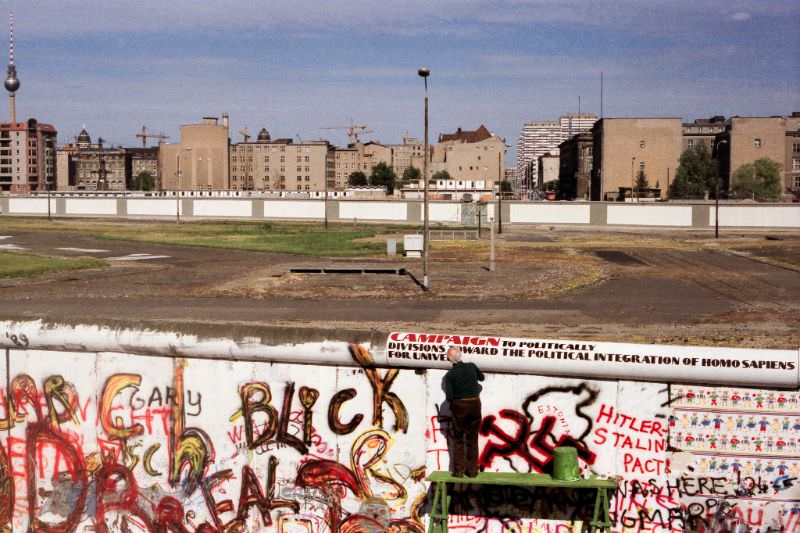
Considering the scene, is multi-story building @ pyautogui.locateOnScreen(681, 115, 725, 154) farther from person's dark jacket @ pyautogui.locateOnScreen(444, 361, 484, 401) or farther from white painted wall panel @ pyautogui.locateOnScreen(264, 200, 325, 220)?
person's dark jacket @ pyautogui.locateOnScreen(444, 361, 484, 401)

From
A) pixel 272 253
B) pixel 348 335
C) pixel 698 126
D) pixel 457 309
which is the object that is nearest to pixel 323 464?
pixel 348 335

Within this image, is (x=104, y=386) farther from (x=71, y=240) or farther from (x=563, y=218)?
(x=563, y=218)

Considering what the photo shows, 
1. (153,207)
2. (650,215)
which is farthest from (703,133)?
(153,207)

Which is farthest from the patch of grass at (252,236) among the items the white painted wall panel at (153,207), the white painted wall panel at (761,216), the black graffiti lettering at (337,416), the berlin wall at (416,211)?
the black graffiti lettering at (337,416)

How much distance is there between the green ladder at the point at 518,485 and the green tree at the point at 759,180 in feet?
469

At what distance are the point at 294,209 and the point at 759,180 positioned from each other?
273 ft

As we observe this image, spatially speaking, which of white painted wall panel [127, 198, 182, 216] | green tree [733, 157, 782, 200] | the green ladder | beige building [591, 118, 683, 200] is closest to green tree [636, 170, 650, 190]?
beige building [591, 118, 683, 200]

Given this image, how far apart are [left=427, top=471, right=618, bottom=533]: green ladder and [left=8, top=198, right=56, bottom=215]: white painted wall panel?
119m

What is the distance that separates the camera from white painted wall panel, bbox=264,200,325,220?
4186 inches

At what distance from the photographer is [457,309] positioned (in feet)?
97.6

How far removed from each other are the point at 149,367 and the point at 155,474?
1.14m

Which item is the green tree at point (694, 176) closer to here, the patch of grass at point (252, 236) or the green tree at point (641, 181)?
the green tree at point (641, 181)

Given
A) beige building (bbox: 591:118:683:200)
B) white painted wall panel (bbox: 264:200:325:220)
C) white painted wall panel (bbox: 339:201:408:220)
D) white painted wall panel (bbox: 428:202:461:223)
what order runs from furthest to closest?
beige building (bbox: 591:118:683:200) < white painted wall panel (bbox: 264:200:325:220) < white painted wall panel (bbox: 339:201:408:220) < white painted wall panel (bbox: 428:202:461:223)

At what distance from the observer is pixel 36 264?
46000 mm
